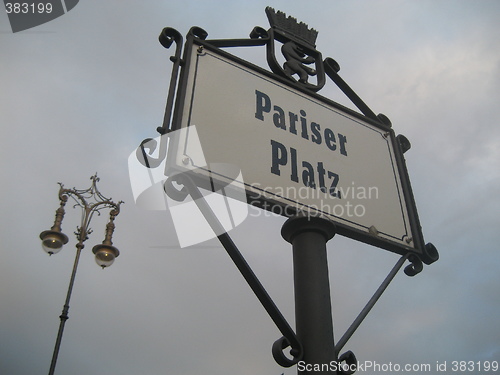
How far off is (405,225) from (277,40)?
1246 millimetres

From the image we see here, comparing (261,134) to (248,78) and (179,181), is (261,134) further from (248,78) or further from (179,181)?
(179,181)

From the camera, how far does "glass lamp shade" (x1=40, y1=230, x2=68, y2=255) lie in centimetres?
885

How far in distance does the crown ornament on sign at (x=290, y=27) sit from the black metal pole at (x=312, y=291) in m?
1.30

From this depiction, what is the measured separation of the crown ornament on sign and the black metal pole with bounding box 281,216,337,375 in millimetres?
1298

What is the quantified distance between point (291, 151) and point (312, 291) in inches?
25.2

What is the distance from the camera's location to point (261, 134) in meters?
1.90

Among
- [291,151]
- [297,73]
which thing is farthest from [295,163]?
[297,73]

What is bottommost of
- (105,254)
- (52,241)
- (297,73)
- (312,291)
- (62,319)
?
(312,291)

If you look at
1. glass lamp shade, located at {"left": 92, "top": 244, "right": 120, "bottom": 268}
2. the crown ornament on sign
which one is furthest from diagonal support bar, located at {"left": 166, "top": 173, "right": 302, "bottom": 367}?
glass lamp shade, located at {"left": 92, "top": 244, "right": 120, "bottom": 268}

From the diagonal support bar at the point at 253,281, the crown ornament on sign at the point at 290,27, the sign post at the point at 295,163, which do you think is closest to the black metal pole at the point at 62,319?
the crown ornament on sign at the point at 290,27

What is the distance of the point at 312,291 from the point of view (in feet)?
5.08

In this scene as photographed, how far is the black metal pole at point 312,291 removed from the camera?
1425mm

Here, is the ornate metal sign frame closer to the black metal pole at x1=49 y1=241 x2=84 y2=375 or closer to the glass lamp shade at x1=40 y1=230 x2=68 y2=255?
the black metal pole at x1=49 y1=241 x2=84 y2=375

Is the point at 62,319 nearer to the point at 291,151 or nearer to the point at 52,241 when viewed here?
the point at 52,241
